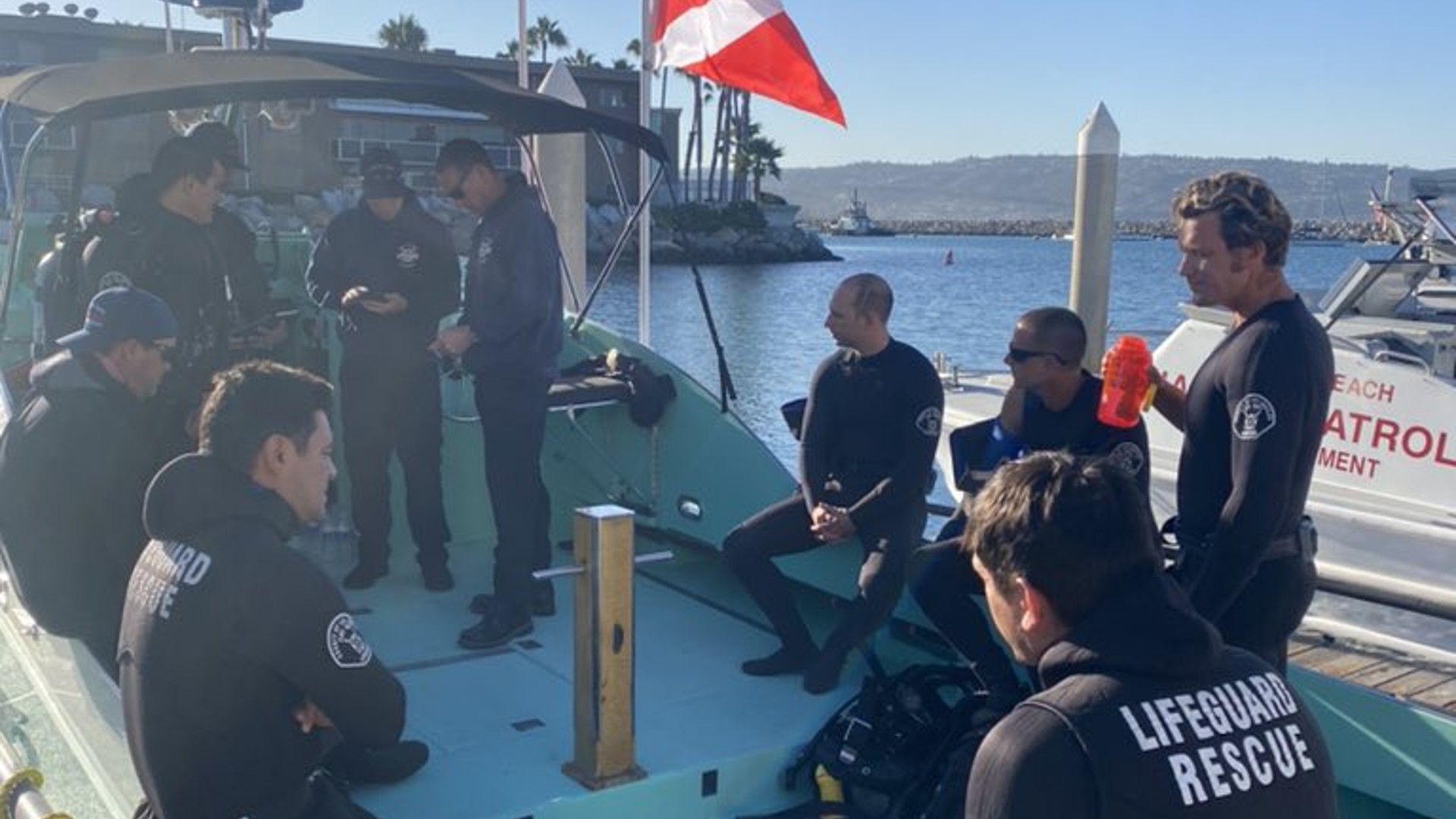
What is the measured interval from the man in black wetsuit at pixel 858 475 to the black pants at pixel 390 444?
1.45 m

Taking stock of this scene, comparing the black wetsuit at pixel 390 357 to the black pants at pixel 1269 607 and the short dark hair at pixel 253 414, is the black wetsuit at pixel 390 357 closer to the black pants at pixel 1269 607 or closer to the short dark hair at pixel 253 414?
the short dark hair at pixel 253 414

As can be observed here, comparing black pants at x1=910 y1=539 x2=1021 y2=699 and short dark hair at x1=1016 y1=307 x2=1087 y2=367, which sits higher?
short dark hair at x1=1016 y1=307 x2=1087 y2=367

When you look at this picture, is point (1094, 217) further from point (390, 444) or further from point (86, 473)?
point (86, 473)

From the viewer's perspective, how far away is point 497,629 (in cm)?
455

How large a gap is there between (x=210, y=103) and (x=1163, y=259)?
96.0 m

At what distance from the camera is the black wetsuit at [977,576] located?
3.70 meters

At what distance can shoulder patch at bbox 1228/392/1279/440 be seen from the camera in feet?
9.64

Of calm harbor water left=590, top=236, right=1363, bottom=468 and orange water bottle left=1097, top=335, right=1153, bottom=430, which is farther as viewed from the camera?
calm harbor water left=590, top=236, right=1363, bottom=468

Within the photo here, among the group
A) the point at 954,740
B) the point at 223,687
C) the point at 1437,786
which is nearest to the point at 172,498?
the point at 223,687

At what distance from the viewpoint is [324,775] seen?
9.09 ft

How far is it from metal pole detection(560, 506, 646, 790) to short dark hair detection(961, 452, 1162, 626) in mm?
1555

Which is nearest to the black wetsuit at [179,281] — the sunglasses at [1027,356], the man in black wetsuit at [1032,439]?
the man in black wetsuit at [1032,439]

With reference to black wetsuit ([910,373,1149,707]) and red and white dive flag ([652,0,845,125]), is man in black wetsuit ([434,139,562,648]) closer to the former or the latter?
black wetsuit ([910,373,1149,707])

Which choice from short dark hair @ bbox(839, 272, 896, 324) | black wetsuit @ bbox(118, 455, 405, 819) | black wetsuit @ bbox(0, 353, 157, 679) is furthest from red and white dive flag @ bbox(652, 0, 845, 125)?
black wetsuit @ bbox(118, 455, 405, 819)
